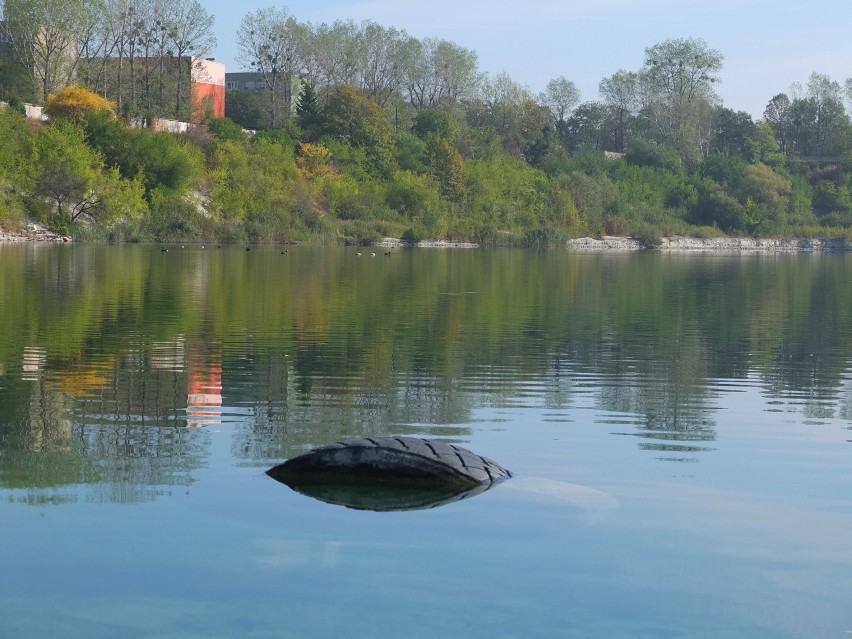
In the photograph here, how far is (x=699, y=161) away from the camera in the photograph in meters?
134

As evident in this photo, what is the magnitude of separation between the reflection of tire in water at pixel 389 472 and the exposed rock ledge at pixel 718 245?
91019 mm

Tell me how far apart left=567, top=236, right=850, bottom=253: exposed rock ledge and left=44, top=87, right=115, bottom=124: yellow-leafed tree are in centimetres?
3898

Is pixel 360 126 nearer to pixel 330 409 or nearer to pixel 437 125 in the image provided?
pixel 437 125

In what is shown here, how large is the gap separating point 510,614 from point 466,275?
37932 mm

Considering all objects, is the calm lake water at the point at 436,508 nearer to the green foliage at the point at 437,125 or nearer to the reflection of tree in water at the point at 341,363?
the reflection of tree in water at the point at 341,363

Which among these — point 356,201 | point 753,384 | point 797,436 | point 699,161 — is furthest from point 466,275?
point 699,161

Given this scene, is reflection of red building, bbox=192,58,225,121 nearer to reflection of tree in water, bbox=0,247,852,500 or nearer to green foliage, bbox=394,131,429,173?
green foliage, bbox=394,131,429,173

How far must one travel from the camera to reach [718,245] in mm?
112750

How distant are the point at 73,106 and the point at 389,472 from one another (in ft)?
261

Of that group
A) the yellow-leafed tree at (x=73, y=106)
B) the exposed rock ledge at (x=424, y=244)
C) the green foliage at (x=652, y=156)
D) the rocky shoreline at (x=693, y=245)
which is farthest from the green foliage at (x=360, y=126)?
the green foliage at (x=652, y=156)

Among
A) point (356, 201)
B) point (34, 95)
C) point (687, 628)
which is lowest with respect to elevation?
point (687, 628)

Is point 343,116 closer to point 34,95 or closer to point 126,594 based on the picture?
point 34,95

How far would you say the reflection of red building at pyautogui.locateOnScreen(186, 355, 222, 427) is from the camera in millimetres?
11836

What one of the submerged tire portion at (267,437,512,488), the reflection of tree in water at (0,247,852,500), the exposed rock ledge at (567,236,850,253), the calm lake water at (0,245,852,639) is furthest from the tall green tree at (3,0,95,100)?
the submerged tire portion at (267,437,512,488)
